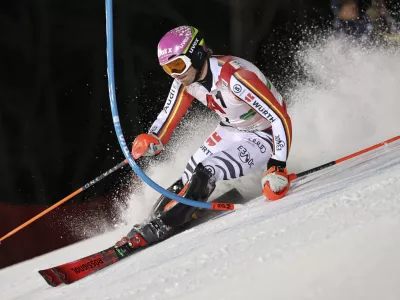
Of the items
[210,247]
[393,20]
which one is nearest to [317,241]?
[210,247]

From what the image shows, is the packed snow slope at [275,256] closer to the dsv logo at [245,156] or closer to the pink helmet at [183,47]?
the dsv logo at [245,156]

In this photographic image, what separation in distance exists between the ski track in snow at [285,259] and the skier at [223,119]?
0.35 m

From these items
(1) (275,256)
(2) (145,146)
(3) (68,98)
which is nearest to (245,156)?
(2) (145,146)

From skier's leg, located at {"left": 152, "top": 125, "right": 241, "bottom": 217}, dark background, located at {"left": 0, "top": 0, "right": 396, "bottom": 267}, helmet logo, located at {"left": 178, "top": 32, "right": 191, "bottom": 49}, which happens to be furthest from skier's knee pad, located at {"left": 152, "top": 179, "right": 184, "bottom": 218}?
dark background, located at {"left": 0, "top": 0, "right": 396, "bottom": 267}

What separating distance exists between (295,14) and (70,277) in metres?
3.61

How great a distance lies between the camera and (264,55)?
4832 millimetres

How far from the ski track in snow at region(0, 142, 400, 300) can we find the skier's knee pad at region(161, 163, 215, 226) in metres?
0.33

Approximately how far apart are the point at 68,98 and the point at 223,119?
1.51 m

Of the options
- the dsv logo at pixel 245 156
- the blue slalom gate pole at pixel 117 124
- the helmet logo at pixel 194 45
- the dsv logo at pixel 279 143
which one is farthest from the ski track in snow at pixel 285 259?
the helmet logo at pixel 194 45

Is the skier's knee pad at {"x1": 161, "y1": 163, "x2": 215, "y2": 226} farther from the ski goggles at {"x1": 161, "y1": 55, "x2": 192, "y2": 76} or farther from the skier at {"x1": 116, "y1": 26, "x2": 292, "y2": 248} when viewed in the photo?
the ski goggles at {"x1": 161, "y1": 55, "x2": 192, "y2": 76}

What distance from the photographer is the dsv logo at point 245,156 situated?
9.35ft

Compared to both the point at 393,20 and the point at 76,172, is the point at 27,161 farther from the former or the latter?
the point at 393,20

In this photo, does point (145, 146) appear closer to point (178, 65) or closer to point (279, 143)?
point (178, 65)

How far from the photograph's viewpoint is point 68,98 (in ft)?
13.2
